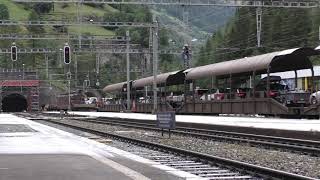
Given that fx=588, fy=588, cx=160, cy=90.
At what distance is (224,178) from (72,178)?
10.4ft

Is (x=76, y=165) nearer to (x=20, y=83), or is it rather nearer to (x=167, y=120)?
(x=167, y=120)

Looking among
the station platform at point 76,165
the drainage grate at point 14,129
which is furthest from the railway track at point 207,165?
the drainage grate at point 14,129

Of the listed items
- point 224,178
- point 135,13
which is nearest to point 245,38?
point 135,13

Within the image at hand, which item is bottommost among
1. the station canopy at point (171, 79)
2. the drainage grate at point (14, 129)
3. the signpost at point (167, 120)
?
the drainage grate at point (14, 129)

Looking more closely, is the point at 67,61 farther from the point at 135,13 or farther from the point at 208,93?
the point at 135,13

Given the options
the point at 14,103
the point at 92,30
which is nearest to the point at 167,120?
the point at 14,103

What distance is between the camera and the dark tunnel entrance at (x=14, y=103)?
357 ft

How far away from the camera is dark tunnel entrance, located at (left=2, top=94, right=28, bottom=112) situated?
108800 millimetres

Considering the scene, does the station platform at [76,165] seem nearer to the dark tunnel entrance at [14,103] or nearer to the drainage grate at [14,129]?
the drainage grate at [14,129]

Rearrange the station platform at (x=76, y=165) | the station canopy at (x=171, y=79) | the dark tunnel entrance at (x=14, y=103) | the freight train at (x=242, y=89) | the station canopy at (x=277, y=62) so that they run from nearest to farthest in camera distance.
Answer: the station platform at (x=76, y=165) < the freight train at (x=242, y=89) < the station canopy at (x=277, y=62) < the station canopy at (x=171, y=79) < the dark tunnel entrance at (x=14, y=103)

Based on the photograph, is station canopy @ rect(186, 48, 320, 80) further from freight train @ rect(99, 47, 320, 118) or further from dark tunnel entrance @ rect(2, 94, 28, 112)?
dark tunnel entrance @ rect(2, 94, 28, 112)

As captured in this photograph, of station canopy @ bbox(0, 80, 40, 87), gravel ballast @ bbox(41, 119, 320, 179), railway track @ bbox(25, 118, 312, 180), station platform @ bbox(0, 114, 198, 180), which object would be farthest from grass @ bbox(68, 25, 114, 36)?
railway track @ bbox(25, 118, 312, 180)

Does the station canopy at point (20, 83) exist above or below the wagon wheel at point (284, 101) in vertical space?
above

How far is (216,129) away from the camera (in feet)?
99.9
